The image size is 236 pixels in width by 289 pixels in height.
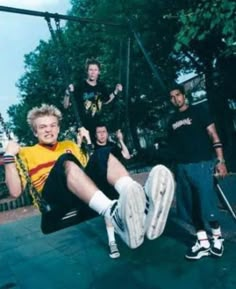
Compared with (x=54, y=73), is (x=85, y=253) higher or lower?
lower

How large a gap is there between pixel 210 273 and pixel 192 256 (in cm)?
49

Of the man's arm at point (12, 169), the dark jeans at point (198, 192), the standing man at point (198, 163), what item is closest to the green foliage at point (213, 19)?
the standing man at point (198, 163)

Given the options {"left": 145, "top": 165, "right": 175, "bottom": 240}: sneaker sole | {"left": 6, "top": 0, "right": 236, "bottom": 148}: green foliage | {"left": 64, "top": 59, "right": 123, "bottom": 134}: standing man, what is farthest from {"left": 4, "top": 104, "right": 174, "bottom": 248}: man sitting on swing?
{"left": 64, "top": 59, "right": 123, "bottom": 134}: standing man

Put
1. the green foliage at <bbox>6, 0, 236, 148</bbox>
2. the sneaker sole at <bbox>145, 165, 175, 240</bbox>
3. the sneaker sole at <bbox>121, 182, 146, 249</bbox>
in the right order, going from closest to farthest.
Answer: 1. the sneaker sole at <bbox>121, 182, 146, 249</bbox>
2. the sneaker sole at <bbox>145, 165, 175, 240</bbox>
3. the green foliage at <bbox>6, 0, 236, 148</bbox>

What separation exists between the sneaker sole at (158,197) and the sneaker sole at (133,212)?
98 millimetres

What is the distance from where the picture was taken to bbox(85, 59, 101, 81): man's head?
4.34m

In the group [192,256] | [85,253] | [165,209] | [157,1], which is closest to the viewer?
[165,209]

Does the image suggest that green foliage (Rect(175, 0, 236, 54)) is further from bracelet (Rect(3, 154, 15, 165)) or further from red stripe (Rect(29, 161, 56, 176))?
bracelet (Rect(3, 154, 15, 165))

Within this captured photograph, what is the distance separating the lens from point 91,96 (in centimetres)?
453

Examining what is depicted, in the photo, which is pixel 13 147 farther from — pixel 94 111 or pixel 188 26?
pixel 188 26

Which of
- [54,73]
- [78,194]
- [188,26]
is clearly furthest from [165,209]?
[54,73]

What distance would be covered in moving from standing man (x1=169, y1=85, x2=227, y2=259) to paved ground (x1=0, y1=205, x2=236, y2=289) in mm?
271

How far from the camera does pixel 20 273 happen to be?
4.70 meters

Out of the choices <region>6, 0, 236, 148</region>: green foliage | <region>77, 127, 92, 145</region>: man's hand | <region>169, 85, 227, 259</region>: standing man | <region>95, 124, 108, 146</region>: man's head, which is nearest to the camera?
<region>77, 127, 92, 145</region>: man's hand
